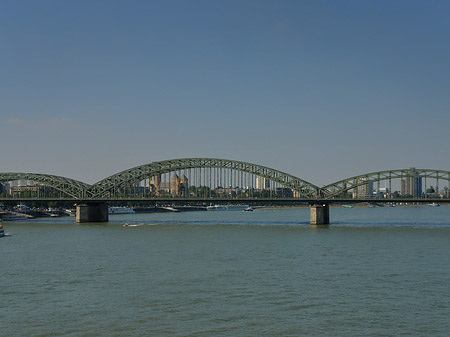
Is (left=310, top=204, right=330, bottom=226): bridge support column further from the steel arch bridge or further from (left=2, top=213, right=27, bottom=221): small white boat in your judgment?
(left=2, top=213, right=27, bottom=221): small white boat

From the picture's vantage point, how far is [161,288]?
3291cm

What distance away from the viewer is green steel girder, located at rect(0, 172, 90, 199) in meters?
115

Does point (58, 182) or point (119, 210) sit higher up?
point (58, 182)

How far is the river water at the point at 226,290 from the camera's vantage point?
25.0 meters

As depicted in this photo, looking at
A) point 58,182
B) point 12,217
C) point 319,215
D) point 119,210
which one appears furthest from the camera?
point 119,210

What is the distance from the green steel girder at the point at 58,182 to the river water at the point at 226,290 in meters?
58.5

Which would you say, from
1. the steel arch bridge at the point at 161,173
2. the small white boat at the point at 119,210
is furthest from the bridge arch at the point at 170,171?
the small white boat at the point at 119,210

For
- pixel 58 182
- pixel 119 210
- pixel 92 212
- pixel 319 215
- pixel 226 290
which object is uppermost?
pixel 58 182

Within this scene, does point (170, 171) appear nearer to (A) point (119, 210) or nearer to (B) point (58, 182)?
(B) point (58, 182)

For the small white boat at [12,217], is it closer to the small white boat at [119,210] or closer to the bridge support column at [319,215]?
the small white boat at [119,210]

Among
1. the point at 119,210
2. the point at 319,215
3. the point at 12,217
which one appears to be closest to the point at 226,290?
the point at 319,215

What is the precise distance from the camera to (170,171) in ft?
375

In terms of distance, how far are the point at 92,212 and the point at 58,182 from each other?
38.8 ft

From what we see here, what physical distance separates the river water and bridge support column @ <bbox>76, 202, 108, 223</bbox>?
5139 centimetres
